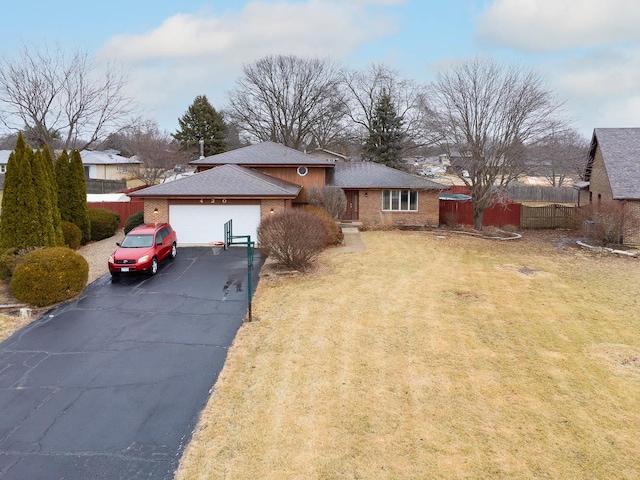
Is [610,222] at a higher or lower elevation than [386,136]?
lower

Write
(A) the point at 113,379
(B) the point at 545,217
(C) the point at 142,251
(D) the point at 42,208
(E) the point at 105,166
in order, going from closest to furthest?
(A) the point at 113,379
(D) the point at 42,208
(C) the point at 142,251
(B) the point at 545,217
(E) the point at 105,166

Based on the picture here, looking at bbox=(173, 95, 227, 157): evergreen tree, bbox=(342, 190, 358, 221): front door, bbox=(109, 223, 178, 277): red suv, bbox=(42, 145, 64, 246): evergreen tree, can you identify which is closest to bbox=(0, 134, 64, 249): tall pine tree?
bbox=(42, 145, 64, 246): evergreen tree

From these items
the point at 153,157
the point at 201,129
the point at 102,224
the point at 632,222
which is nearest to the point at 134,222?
the point at 102,224

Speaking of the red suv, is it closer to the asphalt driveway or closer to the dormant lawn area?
the asphalt driveway

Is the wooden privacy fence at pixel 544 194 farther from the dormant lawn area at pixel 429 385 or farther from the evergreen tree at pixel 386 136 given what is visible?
the dormant lawn area at pixel 429 385

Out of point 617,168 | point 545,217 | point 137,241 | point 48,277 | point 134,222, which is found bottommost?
point 48,277

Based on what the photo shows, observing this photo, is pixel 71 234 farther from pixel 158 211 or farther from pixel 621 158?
pixel 621 158
